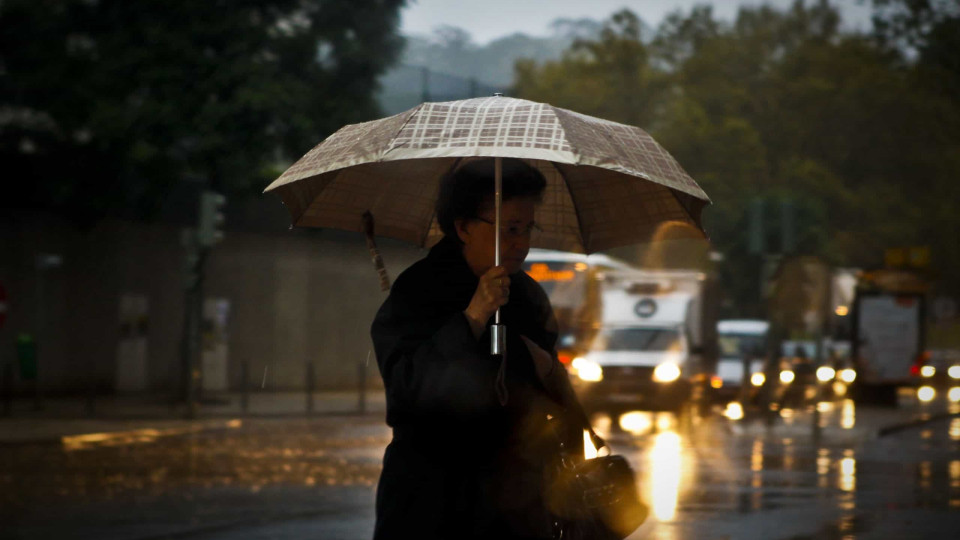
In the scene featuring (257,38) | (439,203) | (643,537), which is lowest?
(643,537)

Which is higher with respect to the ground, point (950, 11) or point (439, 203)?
point (950, 11)

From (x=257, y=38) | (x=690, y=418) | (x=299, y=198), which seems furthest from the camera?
(x=257, y=38)

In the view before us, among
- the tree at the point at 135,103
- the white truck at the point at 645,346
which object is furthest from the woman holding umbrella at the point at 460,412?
the tree at the point at 135,103

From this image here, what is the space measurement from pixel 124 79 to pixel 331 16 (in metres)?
5.26

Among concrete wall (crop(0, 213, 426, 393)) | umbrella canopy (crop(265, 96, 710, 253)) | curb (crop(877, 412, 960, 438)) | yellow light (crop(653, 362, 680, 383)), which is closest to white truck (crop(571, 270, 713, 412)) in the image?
yellow light (crop(653, 362, 680, 383))

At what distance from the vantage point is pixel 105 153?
28.4 metres

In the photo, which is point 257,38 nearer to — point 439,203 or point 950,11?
point 439,203

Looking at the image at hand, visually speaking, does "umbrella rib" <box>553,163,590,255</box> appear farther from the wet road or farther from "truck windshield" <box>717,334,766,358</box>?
"truck windshield" <box>717,334,766,358</box>

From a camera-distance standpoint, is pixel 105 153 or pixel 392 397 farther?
pixel 105 153

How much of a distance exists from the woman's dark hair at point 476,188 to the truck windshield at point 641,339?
26.4m

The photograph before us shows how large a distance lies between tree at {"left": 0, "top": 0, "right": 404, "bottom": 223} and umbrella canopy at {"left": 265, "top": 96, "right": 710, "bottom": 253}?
77.7 feet

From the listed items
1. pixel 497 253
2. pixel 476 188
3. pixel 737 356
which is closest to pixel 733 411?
pixel 737 356

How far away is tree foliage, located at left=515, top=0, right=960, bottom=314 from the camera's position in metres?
63.5

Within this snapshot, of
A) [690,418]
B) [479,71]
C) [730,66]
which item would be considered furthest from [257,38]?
[479,71]
